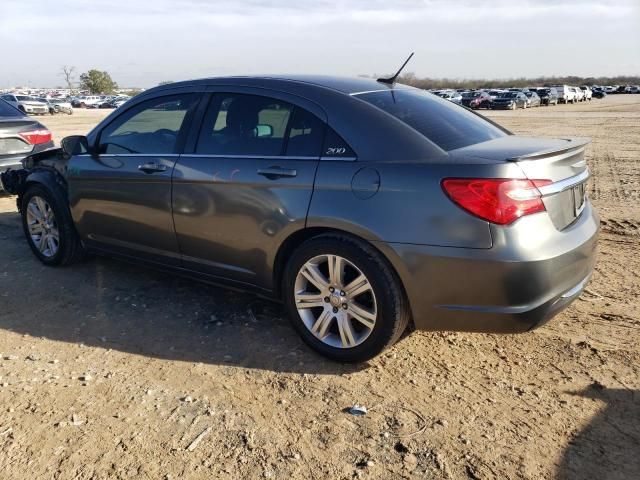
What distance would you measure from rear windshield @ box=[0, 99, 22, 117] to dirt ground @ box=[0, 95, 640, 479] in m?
4.88

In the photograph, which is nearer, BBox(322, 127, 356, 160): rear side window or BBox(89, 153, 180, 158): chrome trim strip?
BBox(322, 127, 356, 160): rear side window

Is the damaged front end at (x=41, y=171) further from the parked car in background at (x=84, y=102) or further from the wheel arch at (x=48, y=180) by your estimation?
the parked car in background at (x=84, y=102)

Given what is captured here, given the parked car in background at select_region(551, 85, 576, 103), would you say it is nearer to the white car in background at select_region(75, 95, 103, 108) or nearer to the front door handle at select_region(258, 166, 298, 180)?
the white car in background at select_region(75, 95, 103, 108)

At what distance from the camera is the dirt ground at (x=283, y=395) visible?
259cm

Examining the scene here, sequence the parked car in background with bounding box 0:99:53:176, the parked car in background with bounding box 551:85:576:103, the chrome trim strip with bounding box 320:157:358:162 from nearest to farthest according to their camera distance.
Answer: the chrome trim strip with bounding box 320:157:358:162, the parked car in background with bounding box 0:99:53:176, the parked car in background with bounding box 551:85:576:103

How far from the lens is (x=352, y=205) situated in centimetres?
318

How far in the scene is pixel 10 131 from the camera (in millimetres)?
7969

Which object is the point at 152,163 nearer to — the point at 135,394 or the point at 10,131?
the point at 135,394

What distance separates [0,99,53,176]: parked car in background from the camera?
790cm

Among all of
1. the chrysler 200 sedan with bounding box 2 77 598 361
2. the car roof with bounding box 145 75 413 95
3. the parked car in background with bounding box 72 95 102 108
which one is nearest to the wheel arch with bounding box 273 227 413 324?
the chrysler 200 sedan with bounding box 2 77 598 361

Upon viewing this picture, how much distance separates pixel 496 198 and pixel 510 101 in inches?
1772

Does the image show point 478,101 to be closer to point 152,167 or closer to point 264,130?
point 152,167

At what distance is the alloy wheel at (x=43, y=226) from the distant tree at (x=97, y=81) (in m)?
115

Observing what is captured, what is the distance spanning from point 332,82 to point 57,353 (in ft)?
8.26
